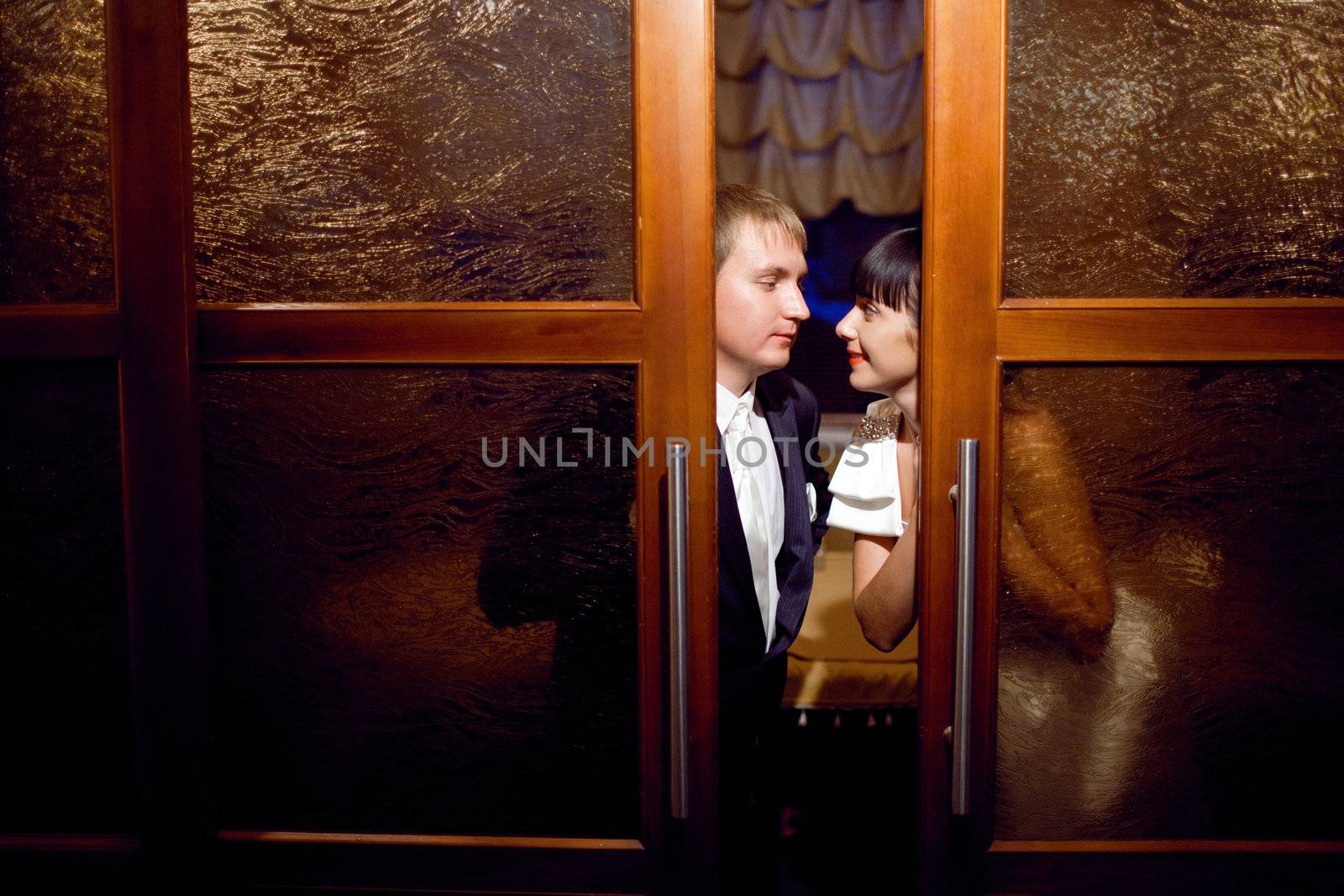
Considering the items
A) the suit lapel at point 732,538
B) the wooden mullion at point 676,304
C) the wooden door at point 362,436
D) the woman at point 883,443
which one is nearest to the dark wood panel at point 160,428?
the wooden door at point 362,436

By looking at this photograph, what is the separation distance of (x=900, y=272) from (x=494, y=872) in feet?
4.09

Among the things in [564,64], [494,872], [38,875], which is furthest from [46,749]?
[564,64]

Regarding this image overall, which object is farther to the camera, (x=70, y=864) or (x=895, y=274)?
(x=895, y=274)

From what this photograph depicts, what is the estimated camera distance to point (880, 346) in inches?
53.7

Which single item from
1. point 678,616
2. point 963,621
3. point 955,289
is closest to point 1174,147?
point 955,289

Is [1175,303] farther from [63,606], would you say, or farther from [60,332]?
[63,606]

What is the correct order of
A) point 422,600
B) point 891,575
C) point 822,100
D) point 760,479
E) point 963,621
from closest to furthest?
point 963,621 → point 422,600 → point 891,575 → point 760,479 → point 822,100

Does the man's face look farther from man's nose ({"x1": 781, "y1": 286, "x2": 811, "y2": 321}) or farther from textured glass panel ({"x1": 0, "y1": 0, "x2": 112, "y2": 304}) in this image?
textured glass panel ({"x1": 0, "y1": 0, "x2": 112, "y2": 304})

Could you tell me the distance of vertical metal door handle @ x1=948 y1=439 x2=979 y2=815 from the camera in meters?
1.05

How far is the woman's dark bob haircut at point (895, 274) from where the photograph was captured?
1.34m

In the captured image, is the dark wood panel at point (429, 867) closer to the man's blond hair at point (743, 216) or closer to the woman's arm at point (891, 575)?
the woman's arm at point (891, 575)

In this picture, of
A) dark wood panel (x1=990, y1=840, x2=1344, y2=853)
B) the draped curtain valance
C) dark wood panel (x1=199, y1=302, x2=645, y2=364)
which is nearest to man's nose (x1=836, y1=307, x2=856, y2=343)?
dark wood panel (x1=199, y1=302, x2=645, y2=364)

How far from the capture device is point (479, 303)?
1.12 metres

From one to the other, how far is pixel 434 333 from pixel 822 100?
1.94 meters
